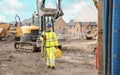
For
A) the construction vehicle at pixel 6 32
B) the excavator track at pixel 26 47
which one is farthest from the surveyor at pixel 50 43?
the construction vehicle at pixel 6 32

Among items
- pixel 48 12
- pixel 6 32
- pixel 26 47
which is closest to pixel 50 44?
pixel 48 12

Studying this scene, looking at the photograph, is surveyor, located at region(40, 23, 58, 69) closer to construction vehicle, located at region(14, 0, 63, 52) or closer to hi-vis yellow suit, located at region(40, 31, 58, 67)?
hi-vis yellow suit, located at region(40, 31, 58, 67)

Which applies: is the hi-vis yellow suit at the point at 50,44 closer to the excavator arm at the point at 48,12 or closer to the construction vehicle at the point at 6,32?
the excavator arm at the point at 48,12

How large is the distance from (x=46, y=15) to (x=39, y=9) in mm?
529

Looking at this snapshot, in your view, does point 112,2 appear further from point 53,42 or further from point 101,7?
point 53,42

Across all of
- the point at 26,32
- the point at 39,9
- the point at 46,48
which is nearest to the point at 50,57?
the point at 46,48

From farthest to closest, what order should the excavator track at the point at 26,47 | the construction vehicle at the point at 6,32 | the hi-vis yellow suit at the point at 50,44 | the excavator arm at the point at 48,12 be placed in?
the construction vehicle at the point at 6,32, the excavator track at the point at 26,47, the excavator arm at the point at 48,12, the hi-vis yellow suit at the point at 50,44

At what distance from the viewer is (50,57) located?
12234mm

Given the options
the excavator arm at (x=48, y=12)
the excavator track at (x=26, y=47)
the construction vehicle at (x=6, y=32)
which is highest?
the excavator arm at (x=48, y=12)

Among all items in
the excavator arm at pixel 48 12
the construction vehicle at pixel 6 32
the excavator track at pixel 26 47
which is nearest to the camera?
the excavator arm at pixel 48 12

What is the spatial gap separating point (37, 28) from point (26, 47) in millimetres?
1405

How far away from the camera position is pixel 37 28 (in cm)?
2094

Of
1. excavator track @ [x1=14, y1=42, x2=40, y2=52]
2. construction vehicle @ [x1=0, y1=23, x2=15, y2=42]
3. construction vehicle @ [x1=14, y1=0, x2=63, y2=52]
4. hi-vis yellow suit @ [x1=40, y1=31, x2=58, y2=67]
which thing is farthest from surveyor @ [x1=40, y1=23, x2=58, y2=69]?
construction vehicle @ [x1=0, y1=23, x2=15, y2=42]

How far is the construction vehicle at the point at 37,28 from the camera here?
62.3ft
